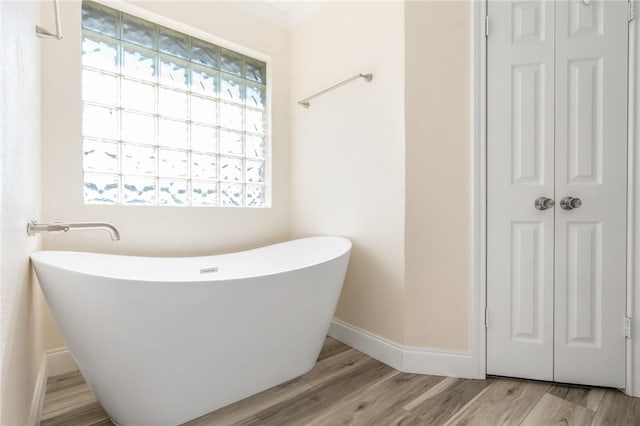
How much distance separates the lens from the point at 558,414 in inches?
49.6

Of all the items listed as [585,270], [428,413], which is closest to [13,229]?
[428,413]

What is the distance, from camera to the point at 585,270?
142cm

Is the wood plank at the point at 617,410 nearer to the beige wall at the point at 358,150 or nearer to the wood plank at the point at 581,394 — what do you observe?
the wood plank at the point at 581,394

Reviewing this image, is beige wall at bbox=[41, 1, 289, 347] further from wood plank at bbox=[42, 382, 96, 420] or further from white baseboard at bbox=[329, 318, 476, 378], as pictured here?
white baseboard at bbox=[329, 318, 476, 378]

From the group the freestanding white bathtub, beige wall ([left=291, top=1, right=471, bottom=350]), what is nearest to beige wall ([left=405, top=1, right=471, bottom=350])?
beige wall ([left=291, top=1, right=471, bottom=350])

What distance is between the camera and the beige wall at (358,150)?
170cm

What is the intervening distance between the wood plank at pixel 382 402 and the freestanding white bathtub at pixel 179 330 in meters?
0.32

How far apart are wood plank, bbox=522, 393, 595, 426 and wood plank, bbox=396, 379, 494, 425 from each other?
21 centimetres

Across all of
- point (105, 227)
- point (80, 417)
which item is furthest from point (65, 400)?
point (105, 227)

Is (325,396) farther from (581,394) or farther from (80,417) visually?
(581,394)

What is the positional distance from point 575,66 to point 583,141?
14.2 inches

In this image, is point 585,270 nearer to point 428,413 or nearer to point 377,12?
point 428,413

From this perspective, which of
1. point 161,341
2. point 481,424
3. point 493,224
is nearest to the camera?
point 161,341

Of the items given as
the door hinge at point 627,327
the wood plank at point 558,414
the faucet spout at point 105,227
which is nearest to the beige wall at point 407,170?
the wood plank at point 558,414
